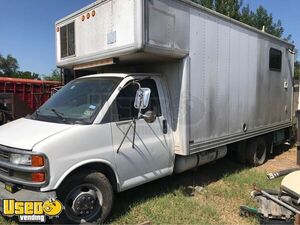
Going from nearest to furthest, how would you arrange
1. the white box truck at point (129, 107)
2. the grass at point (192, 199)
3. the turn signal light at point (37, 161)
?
the turn signal light at point (37, 161) < the white box truck at point (129, 107) < the grass at point (192, 199)

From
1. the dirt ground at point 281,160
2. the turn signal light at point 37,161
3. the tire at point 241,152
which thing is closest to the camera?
the turn signal light at point 37,161

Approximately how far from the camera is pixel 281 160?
8.91 meters

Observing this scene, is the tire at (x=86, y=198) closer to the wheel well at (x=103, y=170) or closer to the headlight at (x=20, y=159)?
the wheel well at (x=103, y=170)

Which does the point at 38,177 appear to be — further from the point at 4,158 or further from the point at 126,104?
the point at 126,104

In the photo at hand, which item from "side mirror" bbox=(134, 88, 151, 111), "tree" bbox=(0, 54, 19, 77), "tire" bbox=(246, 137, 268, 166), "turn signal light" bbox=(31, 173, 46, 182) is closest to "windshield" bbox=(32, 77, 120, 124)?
"side mirror" bbox=(134, 88, 151, 111)

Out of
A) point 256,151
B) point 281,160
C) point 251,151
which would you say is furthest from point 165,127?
point 281,160

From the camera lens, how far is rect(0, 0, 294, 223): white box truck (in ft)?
12.8

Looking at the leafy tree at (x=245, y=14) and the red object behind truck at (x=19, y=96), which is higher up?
the leafy tree at (x=245, y=14)

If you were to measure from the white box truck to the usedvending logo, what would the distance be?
0.26ft

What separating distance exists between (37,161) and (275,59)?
6813mm

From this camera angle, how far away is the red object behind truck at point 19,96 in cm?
1084

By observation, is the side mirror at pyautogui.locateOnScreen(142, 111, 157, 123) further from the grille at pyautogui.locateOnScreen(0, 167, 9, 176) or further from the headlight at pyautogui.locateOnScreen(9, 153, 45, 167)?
the grille at pyautogui.locateOnScreen(0, 167, 9, 176)

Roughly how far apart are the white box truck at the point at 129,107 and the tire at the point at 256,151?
81 cm

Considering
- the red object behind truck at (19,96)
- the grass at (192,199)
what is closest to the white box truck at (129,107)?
the grass at (192,199)
